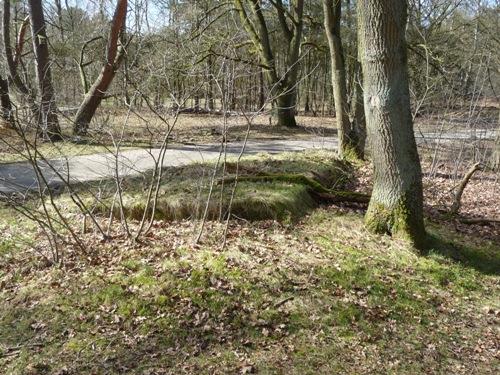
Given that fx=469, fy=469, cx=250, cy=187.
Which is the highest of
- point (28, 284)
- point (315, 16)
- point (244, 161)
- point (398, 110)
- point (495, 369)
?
point (315, 16)

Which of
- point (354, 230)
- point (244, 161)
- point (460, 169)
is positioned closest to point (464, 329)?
point (354, 230)

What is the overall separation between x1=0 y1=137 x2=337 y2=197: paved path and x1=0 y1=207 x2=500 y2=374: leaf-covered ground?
1830mm

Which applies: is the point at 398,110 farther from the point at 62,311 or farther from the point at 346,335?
the point at 62,311

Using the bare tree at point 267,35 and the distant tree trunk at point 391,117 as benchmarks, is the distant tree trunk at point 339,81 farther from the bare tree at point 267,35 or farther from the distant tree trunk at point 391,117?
the bare tree at point 267,35

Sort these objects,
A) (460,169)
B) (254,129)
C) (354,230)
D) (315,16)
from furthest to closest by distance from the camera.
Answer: (315,16)
(254,129)
(460,169)
(354,230)

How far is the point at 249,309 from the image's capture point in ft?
15.4

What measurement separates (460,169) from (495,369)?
28.4 ft

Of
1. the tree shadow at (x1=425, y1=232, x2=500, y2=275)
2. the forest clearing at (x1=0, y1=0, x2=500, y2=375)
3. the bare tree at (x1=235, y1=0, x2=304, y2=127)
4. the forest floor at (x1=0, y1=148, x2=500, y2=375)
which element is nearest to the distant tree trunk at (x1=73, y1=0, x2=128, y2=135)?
the forest clearing at (x1=0, y1=0, x2=500, y2=375)

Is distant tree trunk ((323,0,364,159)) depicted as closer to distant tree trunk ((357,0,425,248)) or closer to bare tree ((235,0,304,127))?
distant tree trunk ((357,0,425,248))

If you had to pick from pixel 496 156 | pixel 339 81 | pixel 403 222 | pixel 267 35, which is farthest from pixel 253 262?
pixel 267 35

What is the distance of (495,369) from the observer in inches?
161

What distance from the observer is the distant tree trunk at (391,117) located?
19.0 feet

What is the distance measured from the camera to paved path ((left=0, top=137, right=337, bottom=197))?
27.0 feet

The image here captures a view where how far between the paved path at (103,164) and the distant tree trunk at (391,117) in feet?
10.8
